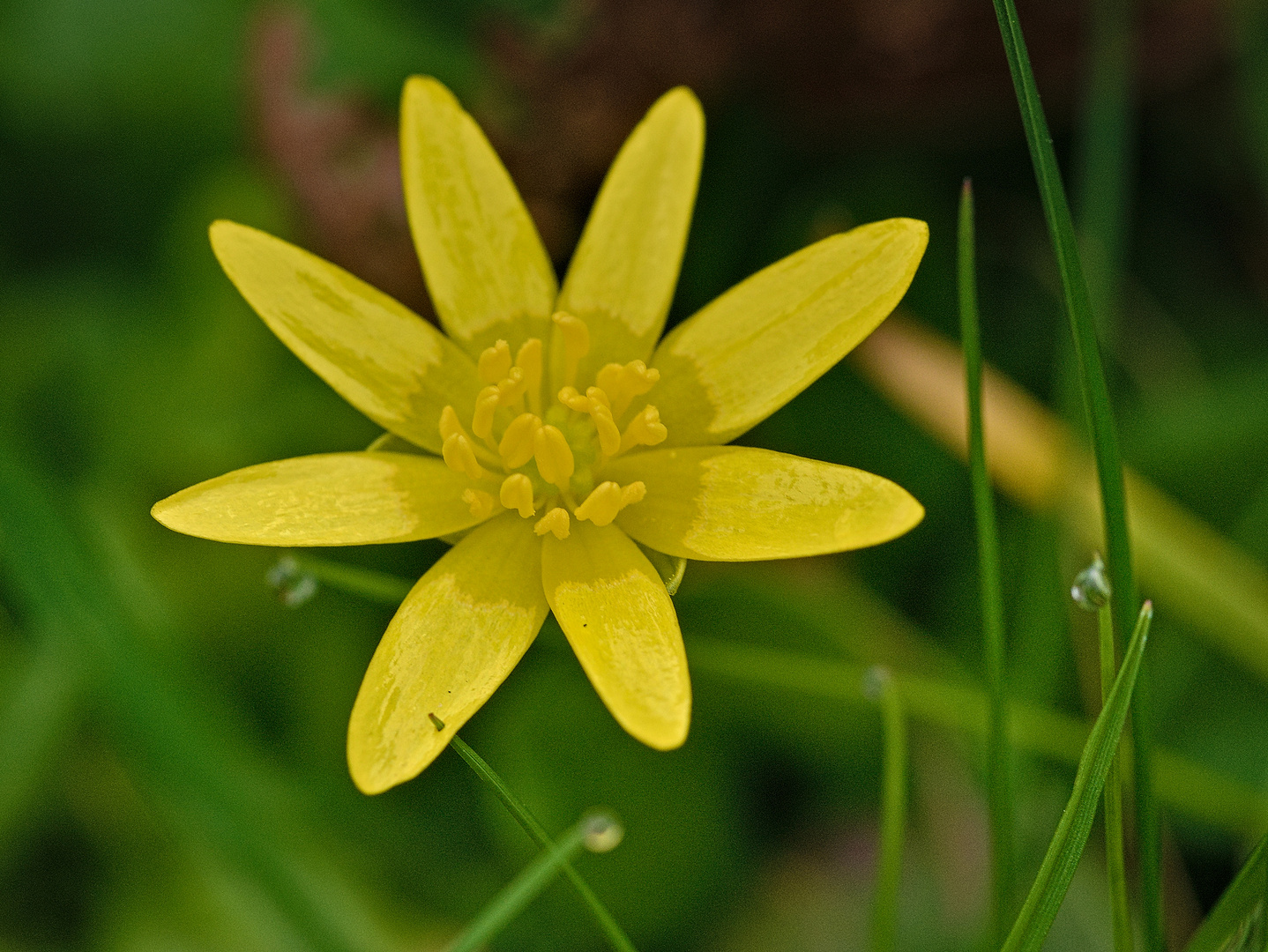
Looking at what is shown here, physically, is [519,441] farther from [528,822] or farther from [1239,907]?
[1239,907]

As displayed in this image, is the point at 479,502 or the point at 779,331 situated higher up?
the point at 779,331

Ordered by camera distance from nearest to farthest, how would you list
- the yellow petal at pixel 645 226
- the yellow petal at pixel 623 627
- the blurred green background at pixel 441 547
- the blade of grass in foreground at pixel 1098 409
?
the yellow petal at pixel 623 627 < the blade of grass in foreground at pixel 1098 409 < the yellow petal at pixel 645 226 < the blurred green background at pixel 441 547

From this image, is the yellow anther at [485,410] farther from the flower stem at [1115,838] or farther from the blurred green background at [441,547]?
the flower stem at [1115,838]

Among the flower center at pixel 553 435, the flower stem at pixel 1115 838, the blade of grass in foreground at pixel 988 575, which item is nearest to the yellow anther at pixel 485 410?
the flower center at pixel 553 435

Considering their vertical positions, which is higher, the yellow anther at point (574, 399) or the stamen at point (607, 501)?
the yellow anther at point (574, 399)

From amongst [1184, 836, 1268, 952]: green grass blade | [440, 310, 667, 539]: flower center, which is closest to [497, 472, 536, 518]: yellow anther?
[440, 310, 667, 539]: flower center

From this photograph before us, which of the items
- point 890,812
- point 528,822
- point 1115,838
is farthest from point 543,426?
point 1115,838

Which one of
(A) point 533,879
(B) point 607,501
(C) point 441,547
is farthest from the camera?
(C) point 441,547
